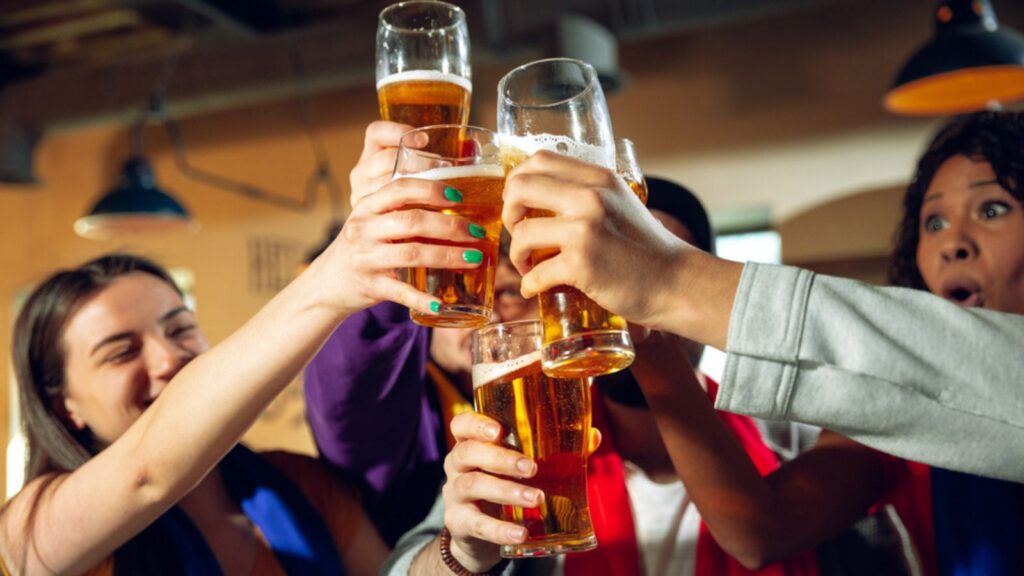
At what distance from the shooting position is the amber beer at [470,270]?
2.96ft

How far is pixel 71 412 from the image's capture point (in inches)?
59.1

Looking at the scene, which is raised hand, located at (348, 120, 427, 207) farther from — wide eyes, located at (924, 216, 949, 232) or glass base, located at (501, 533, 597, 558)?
wide eyes, located at (924, 216, 949, 232)

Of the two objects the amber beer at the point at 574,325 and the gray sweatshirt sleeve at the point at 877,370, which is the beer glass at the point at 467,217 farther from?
the gray sweatshirt sleeve at the point at 877,370

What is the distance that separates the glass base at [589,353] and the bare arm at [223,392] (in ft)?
0.43

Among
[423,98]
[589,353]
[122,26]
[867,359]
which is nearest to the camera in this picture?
[867,359]

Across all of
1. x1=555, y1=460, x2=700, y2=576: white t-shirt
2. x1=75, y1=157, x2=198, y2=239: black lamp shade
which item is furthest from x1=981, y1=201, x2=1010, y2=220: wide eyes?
x1=75, y1=157, x2=198, y2=239: black lamp shade

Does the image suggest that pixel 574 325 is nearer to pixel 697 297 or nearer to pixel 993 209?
pixel 697 297

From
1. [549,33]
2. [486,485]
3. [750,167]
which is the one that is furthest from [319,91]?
[486,485]

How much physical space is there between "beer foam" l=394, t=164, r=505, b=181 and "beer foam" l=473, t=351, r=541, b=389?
0.23 metres

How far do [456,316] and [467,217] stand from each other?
0.33 feet

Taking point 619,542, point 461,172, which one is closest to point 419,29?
point 461,172

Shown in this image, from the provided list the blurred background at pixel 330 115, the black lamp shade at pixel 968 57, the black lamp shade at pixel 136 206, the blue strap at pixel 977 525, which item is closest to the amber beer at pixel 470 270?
the blue strap at pixel 977 525

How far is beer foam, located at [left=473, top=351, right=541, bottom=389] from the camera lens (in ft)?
A: 3.40

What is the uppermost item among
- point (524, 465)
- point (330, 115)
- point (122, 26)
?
point (122, 26)
